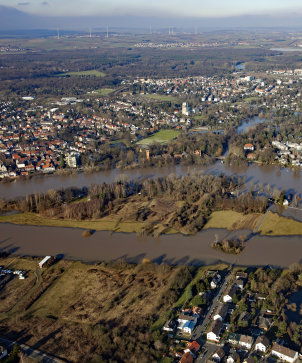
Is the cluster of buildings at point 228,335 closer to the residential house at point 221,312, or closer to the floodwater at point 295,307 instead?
the residential house at point 221,312

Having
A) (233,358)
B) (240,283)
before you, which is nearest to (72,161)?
(240,283)

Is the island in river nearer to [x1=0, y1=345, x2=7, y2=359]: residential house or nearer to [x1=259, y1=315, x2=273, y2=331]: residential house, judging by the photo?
[x1=259, y1=315, x2=273, y2=331]: residential house

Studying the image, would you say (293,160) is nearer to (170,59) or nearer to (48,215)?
(48,215)

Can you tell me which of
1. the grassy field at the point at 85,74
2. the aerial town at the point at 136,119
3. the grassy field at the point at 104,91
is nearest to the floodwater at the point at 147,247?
the aerial town at the point at 136,119

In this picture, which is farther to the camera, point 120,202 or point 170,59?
point 170,59

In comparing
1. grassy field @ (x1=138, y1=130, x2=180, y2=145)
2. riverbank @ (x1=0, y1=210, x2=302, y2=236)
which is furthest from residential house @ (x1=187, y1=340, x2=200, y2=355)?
grassy field @ (x1=138, y1=130, x2=180, y2=145)

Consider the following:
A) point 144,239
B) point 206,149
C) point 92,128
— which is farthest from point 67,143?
point 144,239
